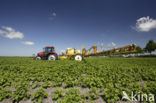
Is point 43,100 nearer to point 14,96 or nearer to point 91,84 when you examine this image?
point 14,96

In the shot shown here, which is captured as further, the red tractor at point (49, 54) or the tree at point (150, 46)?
the tree at point (150, 46)

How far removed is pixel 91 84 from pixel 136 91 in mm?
1726

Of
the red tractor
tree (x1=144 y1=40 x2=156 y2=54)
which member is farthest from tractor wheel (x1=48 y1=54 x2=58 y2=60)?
tree (x1=144 y1=40 x2=156 y2=54)

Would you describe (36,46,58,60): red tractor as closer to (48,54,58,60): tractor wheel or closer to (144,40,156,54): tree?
(48,54,58,60): tractor wheel

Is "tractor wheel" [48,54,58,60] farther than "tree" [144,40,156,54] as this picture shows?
No

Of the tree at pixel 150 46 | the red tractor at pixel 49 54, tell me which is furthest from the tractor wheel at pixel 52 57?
the tree at pixel 150 46

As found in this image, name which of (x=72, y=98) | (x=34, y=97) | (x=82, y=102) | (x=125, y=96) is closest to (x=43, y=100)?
(x=34, y=97)

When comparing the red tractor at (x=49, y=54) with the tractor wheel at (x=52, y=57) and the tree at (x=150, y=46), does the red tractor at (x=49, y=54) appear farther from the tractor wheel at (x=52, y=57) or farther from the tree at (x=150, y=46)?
the tree at (x=150, y=46)

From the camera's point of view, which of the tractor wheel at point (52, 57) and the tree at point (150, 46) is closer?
the tractor wheel at point (52, 57)

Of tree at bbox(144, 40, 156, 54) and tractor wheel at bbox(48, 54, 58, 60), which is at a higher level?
tree at bbox(144, 40, 156, 54)

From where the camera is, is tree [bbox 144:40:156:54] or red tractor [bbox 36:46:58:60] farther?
tree [bbox 144:40:156:54]

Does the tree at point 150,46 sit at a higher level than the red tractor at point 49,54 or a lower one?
higher

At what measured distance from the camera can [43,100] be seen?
2775 mm

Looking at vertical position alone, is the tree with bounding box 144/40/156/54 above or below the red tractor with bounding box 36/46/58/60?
above
